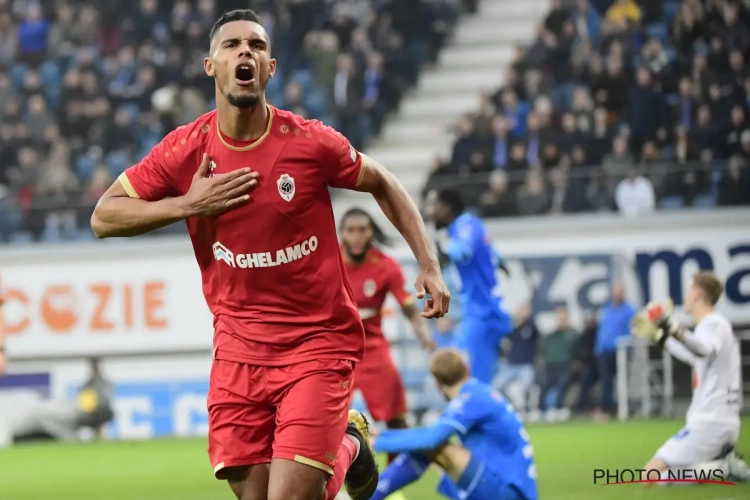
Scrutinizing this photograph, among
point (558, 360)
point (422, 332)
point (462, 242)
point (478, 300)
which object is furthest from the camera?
point (558, 360)

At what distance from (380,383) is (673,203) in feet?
27.5

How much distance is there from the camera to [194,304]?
18.5 meters

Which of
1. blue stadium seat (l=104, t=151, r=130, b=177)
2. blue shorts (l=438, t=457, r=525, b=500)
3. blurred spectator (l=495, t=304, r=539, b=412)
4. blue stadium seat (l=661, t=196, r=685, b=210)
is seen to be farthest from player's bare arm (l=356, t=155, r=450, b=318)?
blue stadium seat (l=104, t=151, r=130, b=177)

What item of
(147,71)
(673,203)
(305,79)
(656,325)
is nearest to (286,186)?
(656,325)

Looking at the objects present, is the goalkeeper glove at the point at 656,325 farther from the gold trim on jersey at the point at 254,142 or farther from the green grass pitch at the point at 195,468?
the gold trim on jersey at the point at 254,142

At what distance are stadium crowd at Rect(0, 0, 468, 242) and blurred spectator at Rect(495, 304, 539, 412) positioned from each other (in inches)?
204

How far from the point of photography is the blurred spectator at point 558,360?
18.0 m

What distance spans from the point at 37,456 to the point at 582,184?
7.88 m

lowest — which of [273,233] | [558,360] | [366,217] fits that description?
[558,360]

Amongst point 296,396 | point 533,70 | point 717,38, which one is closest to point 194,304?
point 533,70

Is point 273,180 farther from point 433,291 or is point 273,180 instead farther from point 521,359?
point 521,359

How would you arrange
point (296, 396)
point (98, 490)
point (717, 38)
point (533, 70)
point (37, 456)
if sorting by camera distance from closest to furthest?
point (296, 396) < point (98, 490) < point (37, 456) < point (717, 38) < point (533, 70)

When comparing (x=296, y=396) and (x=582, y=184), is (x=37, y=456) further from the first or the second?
(x=296, y=396)

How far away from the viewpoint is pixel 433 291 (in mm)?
5375
